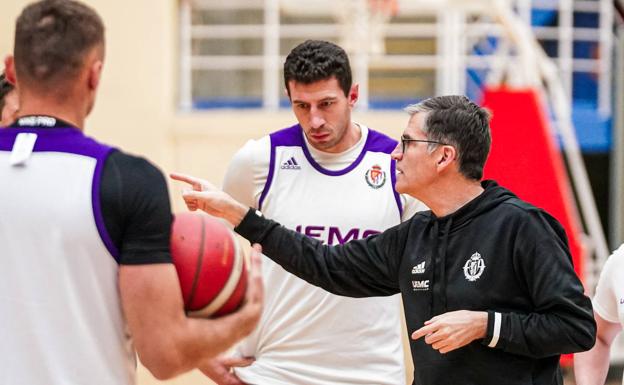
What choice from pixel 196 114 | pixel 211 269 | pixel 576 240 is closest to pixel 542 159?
pixel 576 240

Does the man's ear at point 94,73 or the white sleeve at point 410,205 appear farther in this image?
the white sleeve at point 410,205

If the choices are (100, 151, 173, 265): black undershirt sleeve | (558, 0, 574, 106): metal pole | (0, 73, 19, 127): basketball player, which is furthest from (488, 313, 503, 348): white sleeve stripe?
(558, 0, 574, 106): metal pole

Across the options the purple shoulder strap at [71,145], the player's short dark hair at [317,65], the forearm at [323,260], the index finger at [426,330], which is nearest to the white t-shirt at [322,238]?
the player's short dark hair at [317,65]

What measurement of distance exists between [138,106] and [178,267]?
23.7ft

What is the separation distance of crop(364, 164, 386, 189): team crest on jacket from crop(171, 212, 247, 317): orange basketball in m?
1.95

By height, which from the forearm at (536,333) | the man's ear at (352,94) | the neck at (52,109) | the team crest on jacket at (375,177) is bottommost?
the forearm at (536,333)

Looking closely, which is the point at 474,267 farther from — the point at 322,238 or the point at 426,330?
the point at 322,238

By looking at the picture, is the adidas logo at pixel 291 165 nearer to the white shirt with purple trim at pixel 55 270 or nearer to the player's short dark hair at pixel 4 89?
the player's short dark hair at pixel 4 89

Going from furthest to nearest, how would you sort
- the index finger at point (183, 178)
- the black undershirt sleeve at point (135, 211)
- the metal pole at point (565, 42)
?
the metal pole at point (565, 42), the index finger at point (183, 178), the black undershirt sleeve at point (135, 211)

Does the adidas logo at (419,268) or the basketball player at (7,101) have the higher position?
the basketball player at (7,101)

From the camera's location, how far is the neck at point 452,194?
A: 3834mm

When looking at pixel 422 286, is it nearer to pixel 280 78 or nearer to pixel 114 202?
pixel 114 202

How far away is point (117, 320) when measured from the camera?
279cm

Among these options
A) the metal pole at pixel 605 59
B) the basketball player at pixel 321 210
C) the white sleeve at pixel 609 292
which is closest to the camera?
A: the white sleeve at pixel 609 292
